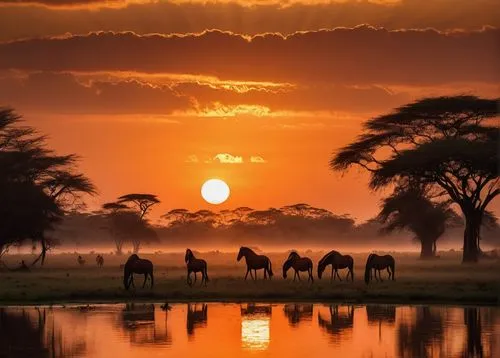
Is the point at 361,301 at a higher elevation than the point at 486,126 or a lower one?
lower

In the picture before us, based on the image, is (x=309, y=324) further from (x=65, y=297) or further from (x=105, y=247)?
(x=105, y=247)

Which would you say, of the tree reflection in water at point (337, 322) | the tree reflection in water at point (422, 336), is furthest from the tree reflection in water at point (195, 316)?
the tree reflection in water at point (422, 336)

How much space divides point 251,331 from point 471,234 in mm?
48813

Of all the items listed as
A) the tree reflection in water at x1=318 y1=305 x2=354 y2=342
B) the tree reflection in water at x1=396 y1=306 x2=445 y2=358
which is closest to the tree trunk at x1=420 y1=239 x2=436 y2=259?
the tree reflection in water at x1=318 y1=305 x2=354 y2=342

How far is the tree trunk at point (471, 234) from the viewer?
76062 millimetres

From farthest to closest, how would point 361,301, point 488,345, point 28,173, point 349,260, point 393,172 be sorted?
point 28,173 → point 393,172 → point 349,260 → point 361,301 → point 488,345

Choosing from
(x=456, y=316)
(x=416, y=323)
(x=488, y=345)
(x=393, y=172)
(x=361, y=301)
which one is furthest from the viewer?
(x=393, y=172)

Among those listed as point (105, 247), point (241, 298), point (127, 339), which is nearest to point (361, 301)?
point (241, 298)

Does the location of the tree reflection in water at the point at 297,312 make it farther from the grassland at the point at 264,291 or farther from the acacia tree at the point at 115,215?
the acacia tree at the point at 115,215

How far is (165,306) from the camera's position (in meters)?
38.9

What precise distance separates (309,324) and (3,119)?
51.4 metres

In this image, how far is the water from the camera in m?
25.8

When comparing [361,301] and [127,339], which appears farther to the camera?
[361,301]

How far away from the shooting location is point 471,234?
252 feet
